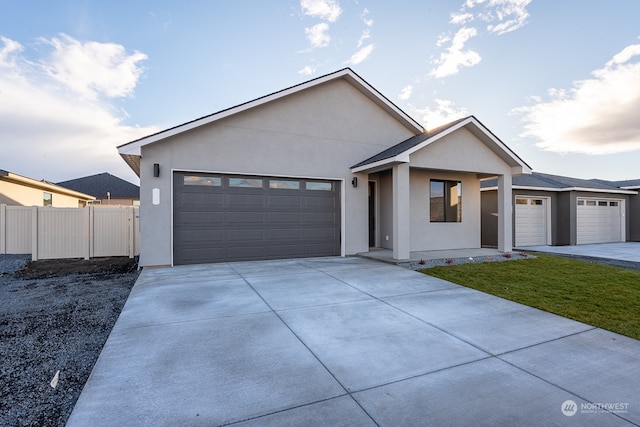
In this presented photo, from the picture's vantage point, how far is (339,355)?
3184 millimetres

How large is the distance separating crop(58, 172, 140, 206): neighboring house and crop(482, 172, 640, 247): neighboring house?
100 feet

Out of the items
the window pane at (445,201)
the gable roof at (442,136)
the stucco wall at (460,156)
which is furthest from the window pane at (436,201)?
the gable roof at (442,136)

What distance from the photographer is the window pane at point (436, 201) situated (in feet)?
37.3

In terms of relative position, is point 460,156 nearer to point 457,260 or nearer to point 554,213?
point 457,260

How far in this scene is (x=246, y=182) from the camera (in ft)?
30.1

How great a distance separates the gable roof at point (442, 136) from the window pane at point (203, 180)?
4422 millimetres

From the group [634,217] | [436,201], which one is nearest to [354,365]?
[436,201]

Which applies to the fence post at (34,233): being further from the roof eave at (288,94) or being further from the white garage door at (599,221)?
the white garage door at (599,221)

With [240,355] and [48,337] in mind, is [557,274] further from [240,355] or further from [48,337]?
[48,337]

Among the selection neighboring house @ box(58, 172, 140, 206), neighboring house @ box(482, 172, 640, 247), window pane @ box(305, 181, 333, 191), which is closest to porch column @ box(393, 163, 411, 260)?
window pane @ box(305, 181, 333, 191)

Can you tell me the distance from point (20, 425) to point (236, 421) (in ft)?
5.01

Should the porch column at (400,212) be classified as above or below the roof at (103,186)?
below

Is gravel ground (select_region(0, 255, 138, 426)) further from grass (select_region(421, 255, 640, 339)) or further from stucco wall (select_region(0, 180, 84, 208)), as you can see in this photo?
stucco wall (select_region(0, 180, 84, 208))

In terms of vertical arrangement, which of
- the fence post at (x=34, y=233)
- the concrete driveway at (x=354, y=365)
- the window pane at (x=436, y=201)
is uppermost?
the window pane at (x=436, y=201)
